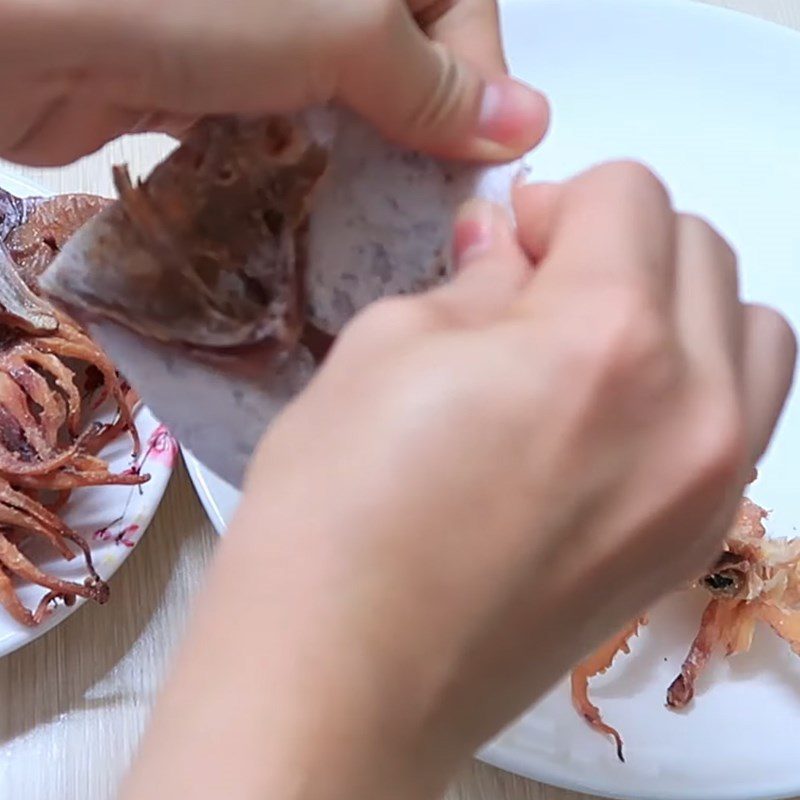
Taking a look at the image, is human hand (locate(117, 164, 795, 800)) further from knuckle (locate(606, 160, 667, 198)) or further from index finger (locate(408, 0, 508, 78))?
index finger (locate(408, 0, 508, 78))

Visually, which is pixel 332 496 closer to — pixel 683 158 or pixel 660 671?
pixel 660 671

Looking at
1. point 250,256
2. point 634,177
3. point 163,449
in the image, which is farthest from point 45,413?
point 634,177

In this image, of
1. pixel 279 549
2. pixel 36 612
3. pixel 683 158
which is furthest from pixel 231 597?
pixel 683 158

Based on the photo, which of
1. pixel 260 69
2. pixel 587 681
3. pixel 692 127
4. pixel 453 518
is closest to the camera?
pixel 453 518

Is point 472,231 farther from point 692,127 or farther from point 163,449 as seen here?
point 692,127

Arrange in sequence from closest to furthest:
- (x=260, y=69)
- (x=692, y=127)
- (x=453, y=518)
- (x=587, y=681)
Answer: (x=453, y=518)
(x=260, y=69)
(x=587, y=681)
(x=692, y=127)

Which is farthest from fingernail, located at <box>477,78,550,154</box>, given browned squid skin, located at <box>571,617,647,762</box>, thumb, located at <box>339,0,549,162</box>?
browned squid skin, located at <box>571,617,647,762</box>

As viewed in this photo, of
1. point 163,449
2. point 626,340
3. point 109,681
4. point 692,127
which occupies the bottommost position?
point 109,681
